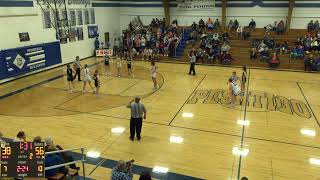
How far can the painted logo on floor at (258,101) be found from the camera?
1210 centimetres

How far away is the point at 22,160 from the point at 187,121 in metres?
6.66

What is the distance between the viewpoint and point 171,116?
1130cm

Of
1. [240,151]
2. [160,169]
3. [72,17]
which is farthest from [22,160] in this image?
[72,17]

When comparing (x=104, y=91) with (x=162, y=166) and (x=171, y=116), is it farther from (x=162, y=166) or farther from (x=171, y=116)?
(x=162, y=166)

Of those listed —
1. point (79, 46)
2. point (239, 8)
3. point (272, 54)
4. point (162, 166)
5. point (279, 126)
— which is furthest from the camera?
point (239, 8)

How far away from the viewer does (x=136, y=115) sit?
29.1 ft

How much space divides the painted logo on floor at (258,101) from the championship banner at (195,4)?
13777mm

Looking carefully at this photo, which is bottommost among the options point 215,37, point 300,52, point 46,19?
point 300,52

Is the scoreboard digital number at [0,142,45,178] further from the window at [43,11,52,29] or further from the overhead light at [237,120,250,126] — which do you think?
the window at [43,11,52,29]

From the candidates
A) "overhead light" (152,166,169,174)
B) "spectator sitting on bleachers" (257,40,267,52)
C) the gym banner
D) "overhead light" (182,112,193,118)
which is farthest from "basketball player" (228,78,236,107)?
the gym banner

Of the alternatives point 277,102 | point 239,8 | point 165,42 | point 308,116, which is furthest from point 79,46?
point 308,116

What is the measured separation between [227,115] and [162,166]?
15.3 feet

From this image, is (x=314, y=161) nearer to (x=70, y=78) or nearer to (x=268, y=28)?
(x=70, y=78)

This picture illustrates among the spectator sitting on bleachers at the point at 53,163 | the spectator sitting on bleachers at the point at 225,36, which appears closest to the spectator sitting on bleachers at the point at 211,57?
the spectator sitting on bleachers at the point at 225,36
